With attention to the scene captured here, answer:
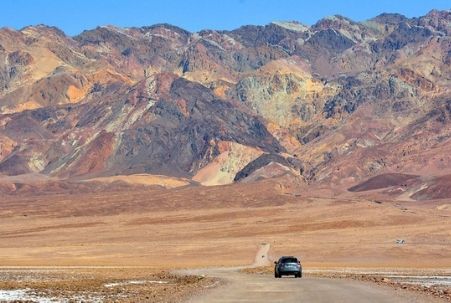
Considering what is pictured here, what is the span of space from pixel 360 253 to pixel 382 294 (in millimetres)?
62709

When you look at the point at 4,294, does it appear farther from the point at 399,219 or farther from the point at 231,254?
the point at 399,219

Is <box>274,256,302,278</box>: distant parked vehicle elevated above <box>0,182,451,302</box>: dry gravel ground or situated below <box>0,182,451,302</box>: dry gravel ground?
below

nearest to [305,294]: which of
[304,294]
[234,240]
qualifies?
[304,294]

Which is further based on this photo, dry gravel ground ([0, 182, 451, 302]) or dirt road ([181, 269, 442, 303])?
dry gravel ground ([0, 182, 451, 302])

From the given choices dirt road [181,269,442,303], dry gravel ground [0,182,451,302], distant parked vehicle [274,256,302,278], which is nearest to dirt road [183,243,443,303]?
dirt road [181,269,442,303]

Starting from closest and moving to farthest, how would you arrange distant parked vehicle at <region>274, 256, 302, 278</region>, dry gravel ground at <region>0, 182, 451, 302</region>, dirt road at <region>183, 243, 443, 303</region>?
dirt road at <region>183, 243, 443, 303</region> < distant parked vehicle at <region>274, 256, 302, 278</region> < dry gravel ground at <region>0, 182, 451, 302</region>

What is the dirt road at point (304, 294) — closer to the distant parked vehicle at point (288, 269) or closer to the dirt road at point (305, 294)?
the dirt road at point (305, 294)

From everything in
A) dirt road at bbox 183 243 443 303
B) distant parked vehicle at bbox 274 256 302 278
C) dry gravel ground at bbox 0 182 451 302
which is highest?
dry gravel ground at bbox 0 182 451 302

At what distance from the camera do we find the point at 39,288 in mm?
42562

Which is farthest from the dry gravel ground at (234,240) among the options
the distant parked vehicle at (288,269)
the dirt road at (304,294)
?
the distant parked vehicle at (288,269)

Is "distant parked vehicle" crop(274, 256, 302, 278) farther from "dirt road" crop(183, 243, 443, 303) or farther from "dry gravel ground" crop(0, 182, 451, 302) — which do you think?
"dirt road" crop(183, 243, 443, 303)

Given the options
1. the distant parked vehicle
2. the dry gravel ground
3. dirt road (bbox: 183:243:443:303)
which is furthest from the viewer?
the dry gravel ground

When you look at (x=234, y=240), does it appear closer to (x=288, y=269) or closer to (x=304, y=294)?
(x=288, y=269)

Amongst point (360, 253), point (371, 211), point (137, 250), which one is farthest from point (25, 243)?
point (371, 211)
